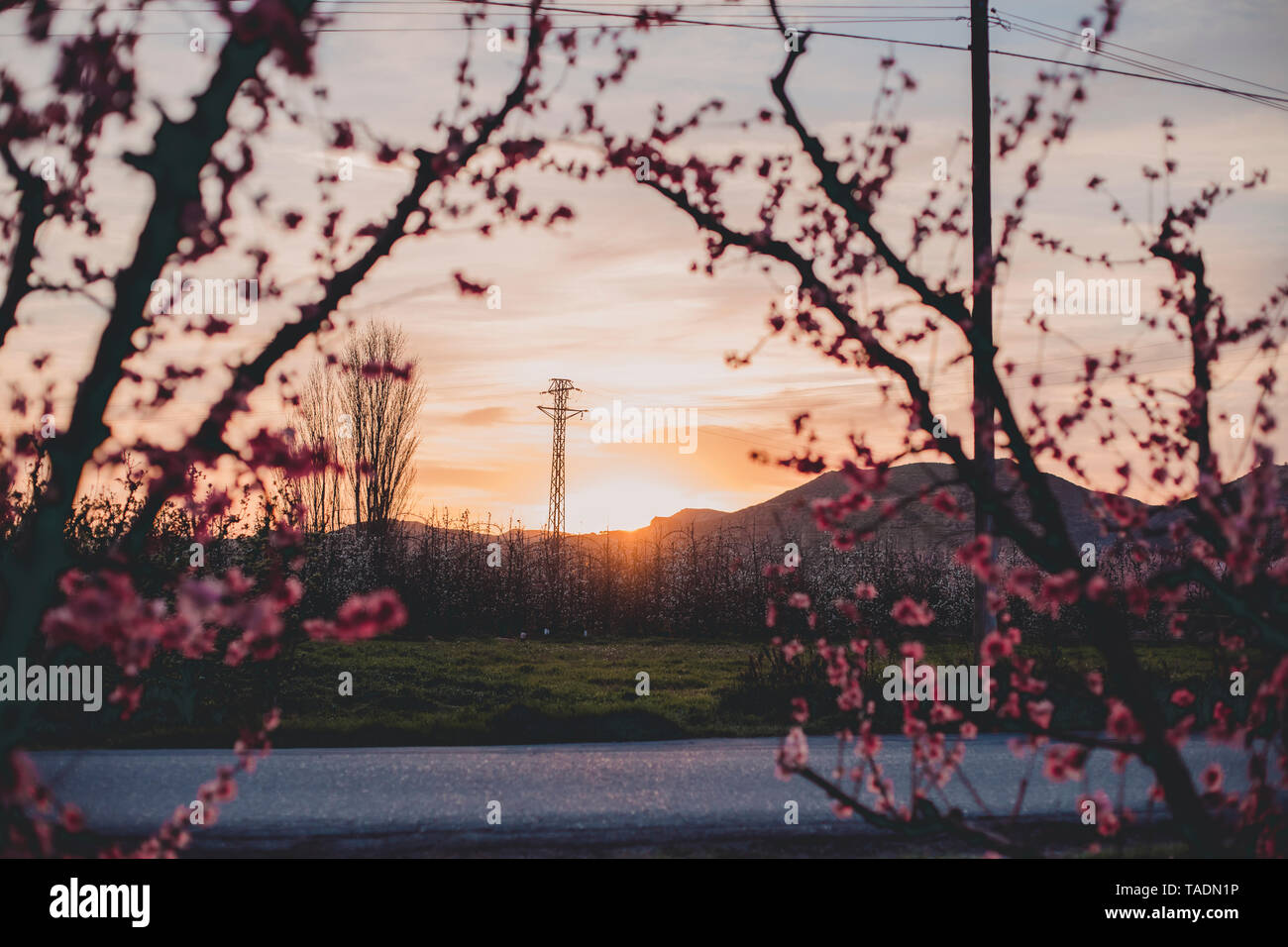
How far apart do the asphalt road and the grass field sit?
60 centimetres

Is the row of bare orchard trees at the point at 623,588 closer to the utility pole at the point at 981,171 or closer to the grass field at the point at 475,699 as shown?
the grass field at the point at 475,699

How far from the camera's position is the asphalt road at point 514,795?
18.9ft

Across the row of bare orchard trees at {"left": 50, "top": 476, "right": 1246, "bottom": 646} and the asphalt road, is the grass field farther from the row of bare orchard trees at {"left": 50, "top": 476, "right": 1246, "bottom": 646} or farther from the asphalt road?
the row of bare orchard trees at {"left": 50, "top": 476, "right": 1246, "bottom": 646}

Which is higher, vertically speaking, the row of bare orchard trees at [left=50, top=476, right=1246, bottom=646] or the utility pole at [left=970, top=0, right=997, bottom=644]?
the utility pole at [left=970, top=0, right=997, bottom=644]

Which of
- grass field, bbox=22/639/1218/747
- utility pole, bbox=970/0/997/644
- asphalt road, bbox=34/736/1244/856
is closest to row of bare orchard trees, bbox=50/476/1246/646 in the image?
grass field, bbox=22/639/1218/747

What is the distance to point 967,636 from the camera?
16469 millimetres

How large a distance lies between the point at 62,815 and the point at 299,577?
1004 cm

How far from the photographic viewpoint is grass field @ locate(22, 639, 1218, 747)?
28.3 ft

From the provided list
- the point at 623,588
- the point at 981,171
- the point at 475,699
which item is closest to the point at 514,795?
the point at 475,699

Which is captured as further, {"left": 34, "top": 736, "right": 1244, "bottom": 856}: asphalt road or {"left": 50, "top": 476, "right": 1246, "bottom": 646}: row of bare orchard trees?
{"left": 50, "top": 476, "right": 1246, "bottom": 646}: row of bare orchard trees

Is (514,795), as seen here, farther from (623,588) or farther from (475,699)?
(623,588)

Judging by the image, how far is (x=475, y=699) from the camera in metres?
10.2
